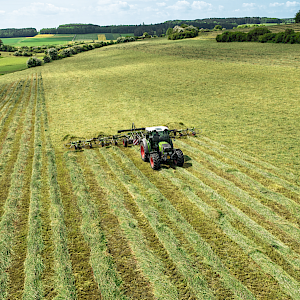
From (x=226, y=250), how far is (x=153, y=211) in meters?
3.10

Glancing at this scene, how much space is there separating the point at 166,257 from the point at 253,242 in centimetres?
299

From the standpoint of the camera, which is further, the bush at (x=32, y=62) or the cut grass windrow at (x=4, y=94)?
the bush at (x=32, y=62)

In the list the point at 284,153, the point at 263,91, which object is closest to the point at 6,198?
the point at 284,153

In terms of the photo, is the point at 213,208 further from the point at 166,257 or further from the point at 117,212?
the point at 117,212

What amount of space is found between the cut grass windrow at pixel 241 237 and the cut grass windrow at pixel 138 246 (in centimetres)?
280

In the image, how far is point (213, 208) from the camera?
9680 millimetres

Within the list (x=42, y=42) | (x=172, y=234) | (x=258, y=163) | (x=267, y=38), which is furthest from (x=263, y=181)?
(x=42, y=42)

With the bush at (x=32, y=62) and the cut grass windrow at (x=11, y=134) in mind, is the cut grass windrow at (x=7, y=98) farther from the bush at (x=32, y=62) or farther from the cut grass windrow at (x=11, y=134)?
the bush at (x=32, y=62)

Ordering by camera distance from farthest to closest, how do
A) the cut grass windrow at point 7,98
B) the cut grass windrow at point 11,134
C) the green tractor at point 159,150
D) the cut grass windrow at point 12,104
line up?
the cut grass windrow at point 7,98 < the cut grass windrow at point 12,104 < the cut grass windrow at point 11,134 < the green tractor at point 159,150

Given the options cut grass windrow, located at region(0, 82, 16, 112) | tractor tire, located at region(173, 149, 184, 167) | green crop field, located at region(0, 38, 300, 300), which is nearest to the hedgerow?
green crop field, located at region(0, 38, 300, 300)

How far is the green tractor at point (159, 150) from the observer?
1281 centimetres

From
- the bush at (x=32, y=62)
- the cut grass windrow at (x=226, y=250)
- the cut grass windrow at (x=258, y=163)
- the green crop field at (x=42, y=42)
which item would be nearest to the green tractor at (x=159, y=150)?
the cut grass windrow at (x=226, y=250)

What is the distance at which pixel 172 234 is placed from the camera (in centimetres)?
822

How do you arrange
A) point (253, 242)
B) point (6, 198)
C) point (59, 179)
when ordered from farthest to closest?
point (59, 179)
point (6, 198)
point (253, 242)
